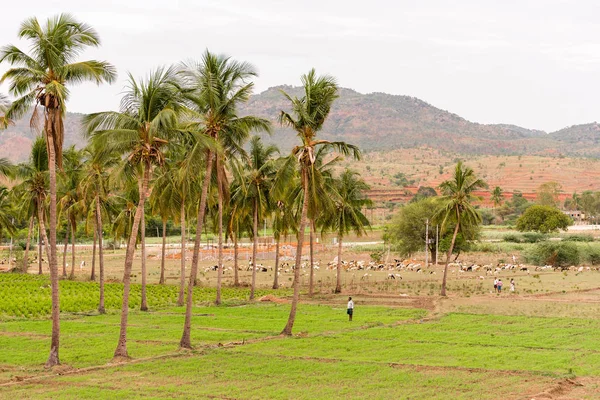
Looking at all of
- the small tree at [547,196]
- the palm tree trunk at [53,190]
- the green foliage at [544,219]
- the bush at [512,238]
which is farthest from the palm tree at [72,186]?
the small tree at [547,196]

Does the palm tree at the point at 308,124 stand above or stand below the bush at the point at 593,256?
above

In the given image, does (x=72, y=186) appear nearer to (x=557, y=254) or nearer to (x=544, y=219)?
(x=557, y=254)

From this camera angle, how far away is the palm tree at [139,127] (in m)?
26.6

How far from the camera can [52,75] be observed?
25.9 m

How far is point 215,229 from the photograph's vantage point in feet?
234

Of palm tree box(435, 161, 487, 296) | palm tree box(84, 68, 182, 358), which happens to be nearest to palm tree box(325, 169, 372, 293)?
palm tree box(435, 161, 487, 296)

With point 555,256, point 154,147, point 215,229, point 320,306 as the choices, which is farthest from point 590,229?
point 154,147

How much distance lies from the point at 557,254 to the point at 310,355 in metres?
69.0

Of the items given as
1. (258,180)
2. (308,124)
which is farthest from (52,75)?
(258,180)

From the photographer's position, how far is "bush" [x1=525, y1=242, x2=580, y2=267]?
8969 centimetres

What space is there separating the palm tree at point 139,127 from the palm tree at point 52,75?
4.82 feet

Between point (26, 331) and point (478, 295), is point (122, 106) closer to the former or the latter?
point (26, 331)

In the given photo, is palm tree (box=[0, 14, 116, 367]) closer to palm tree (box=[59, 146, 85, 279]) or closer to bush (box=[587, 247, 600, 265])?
palm tree (box=[59, 146, 85, 279])

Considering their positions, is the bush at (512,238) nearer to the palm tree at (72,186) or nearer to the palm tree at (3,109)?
the palm tree at (72,186)
